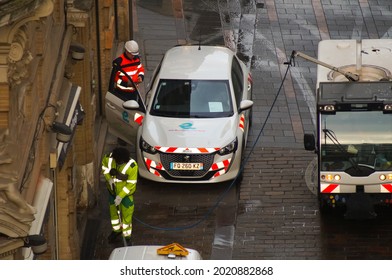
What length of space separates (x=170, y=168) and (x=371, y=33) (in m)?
9.49

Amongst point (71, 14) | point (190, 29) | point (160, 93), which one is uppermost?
point (71, 14)

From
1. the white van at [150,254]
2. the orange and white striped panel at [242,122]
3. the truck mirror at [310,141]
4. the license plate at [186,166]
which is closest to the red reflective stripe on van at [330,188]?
the truck mirror at [310,141]

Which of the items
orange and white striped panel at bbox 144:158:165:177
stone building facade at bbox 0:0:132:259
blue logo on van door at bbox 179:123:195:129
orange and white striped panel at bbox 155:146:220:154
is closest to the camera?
stone building facade at bbox 0:0:132:259

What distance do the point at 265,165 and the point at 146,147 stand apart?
2.66m

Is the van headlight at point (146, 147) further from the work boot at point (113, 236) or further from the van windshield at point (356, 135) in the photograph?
the van windshield at point (356, 135)

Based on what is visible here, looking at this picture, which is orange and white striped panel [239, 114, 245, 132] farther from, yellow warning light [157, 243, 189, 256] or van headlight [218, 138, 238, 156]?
yellow warning light [157, 243, 189, 256]

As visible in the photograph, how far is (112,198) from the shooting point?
22.0 meters

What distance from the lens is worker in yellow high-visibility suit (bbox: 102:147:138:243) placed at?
70.1ft

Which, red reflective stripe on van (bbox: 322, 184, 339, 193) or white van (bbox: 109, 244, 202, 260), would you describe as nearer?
white van (bbox: 109, 244, 202, 260)

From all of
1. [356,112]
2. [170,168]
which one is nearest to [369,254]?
[356,112]

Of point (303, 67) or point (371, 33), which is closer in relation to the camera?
point (303, 67)

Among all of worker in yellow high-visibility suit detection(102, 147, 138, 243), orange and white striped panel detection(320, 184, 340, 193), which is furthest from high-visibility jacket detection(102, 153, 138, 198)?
orange and white striped panel detection(320, 184, 340, 193)

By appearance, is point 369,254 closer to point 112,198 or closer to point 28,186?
point 112,198

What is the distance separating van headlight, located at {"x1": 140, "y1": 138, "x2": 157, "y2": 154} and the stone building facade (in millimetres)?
858
